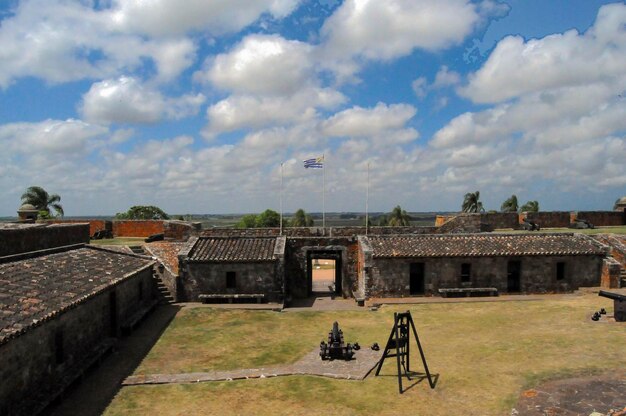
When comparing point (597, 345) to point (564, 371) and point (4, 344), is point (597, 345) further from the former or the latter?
point (4, 344)


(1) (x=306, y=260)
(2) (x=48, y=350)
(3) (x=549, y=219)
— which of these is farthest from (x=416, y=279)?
(3) (x=549, y=219)

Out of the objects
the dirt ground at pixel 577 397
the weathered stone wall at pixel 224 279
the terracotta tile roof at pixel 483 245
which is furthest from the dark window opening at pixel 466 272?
the dirt ground at pixel 577 397

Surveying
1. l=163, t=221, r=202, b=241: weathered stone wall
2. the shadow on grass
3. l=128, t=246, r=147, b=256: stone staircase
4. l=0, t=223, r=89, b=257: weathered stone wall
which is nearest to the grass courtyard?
the shadow on grass

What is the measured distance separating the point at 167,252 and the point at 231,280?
509 centimetres

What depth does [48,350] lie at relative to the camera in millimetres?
12188

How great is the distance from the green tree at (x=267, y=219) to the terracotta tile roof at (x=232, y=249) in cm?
3447

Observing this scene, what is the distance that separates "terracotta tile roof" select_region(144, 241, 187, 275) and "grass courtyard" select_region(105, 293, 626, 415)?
4.39 metres

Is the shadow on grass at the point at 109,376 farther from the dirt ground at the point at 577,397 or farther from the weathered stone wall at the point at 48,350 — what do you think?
the dirt ground at the point at 577,397

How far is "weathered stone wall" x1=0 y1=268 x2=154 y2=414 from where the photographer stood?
1030 cm

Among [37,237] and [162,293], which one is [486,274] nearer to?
[162,293]

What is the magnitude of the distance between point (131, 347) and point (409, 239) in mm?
15888

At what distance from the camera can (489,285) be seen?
2575 centimetres

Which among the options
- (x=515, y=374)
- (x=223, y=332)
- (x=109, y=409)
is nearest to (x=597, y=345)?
(x=515, y=374)

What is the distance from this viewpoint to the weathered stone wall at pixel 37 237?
17.4 metres
